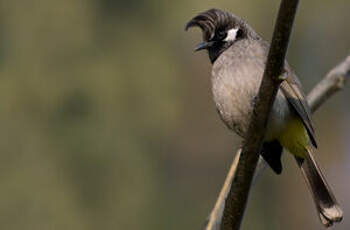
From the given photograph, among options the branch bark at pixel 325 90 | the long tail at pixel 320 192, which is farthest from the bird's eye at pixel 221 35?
the branch bark at pixel 325 90

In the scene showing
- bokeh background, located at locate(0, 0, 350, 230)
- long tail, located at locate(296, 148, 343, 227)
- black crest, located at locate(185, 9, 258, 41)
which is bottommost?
bokeh background, located at locate(0, 0, 350, 230)

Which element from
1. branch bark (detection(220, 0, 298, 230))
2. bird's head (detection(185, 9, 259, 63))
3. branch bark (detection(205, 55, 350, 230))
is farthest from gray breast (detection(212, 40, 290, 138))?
branch bark (detection(220, 0, 298, 230))

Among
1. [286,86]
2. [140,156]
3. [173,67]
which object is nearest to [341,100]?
[173,67]

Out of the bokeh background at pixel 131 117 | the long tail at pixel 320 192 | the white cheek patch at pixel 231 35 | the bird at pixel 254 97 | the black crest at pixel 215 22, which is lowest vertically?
the bokeh background at pixel 131 117

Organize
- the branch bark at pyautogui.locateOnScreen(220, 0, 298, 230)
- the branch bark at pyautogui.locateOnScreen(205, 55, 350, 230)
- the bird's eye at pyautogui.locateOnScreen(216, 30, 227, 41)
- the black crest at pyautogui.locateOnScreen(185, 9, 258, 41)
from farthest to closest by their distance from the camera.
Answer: the bird's eye at pyautogui.locateOnScreen(216, 30, 227, 41), the black crest at pyautogui.locateOnScreen(185, 9, 258, 41), the branch bark at pyautogui.locateOnScreen(205, 55, 350, 230), the branch bark at pyautogui.locateOnScreen(220, 0, 298, 230)

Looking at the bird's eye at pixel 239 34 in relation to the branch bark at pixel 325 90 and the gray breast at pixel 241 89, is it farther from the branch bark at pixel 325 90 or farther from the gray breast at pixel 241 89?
the branch bark at pixel 325 90

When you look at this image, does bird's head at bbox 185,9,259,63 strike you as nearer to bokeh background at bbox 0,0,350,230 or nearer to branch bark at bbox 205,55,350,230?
branch bark at bbox 205,55,350,230

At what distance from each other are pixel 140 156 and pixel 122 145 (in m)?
0.26

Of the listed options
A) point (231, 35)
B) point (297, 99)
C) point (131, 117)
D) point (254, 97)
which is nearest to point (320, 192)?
point (297, 99)

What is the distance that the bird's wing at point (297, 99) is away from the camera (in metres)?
3.38

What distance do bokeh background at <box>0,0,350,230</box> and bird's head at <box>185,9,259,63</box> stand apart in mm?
4339

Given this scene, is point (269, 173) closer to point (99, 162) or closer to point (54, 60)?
point (99, 162)

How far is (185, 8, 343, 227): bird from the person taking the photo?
340 cm

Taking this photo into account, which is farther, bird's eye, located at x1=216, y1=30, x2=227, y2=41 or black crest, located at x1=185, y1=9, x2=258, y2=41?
bird's eye, located at x1=216, y1=30, x2=227, y2=41
